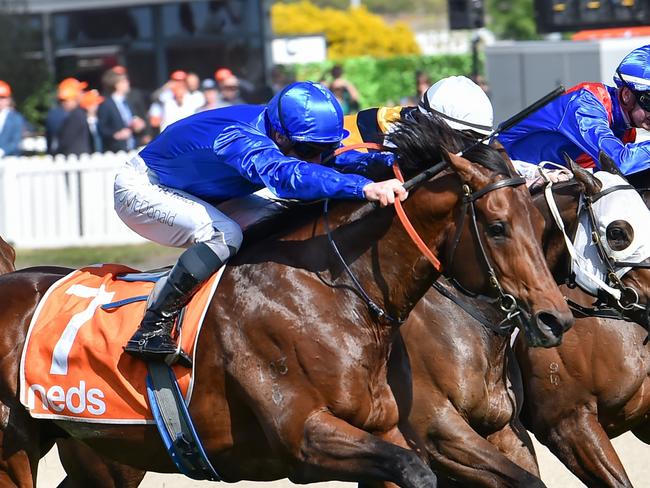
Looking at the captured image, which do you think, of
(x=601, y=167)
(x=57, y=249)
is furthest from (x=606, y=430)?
(x=57, y=249)

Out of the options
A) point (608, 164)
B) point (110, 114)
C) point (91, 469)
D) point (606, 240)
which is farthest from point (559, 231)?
point (110, 114)

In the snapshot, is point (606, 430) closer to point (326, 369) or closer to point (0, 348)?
point (326, 369)

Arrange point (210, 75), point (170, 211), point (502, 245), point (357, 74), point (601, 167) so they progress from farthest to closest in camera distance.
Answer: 1. point (357, 74)
2. point (210, 75)
3. point (601, 167)
4. point (170, 211)
5. point (502, 245)

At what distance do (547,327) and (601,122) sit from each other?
1557 mm

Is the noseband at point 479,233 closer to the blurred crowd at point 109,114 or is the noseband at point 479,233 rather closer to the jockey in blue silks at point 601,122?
the jockey in blue silks at point 601,122

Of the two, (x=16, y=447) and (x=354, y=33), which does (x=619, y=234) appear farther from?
(x=354, y=33)

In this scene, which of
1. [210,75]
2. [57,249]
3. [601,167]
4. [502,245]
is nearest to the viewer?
[502,245]

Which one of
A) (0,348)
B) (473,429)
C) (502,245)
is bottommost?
(473,429)

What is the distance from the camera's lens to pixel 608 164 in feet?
17.2

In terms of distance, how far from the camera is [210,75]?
70.6ft

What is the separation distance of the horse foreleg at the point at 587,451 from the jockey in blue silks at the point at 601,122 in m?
1.07

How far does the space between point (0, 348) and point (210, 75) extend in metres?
16.9

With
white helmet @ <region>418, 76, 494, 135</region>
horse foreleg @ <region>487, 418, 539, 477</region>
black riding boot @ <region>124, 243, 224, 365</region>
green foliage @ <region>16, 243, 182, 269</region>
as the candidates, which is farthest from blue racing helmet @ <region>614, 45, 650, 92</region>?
green foliage @ <region>16, 243, 182, 269</region>

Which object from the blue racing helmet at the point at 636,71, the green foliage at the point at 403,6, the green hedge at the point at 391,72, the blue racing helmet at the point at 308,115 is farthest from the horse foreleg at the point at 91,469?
the green foliage at the point at 403,6
